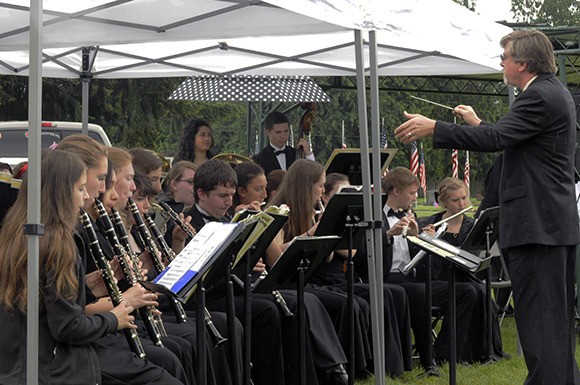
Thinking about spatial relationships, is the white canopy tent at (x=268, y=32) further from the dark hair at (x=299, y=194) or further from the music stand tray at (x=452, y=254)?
the dark hair at (x=299, y=194)

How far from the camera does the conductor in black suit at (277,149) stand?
11.0 m

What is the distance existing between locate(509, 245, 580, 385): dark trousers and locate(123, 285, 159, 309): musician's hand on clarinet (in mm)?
2390

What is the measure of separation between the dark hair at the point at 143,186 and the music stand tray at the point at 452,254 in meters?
1.79

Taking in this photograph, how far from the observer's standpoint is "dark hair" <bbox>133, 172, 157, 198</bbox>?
6.49 m

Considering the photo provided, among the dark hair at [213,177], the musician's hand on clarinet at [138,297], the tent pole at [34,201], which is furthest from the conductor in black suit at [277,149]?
the tent pole at [34,201]

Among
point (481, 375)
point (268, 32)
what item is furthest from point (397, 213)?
point (268, 32)

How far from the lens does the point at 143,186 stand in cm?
651

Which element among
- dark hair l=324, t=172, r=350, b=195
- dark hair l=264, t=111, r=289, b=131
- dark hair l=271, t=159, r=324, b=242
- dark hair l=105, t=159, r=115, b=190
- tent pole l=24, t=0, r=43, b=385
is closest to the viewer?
tent pole l=24, t=0, r=43, b=385

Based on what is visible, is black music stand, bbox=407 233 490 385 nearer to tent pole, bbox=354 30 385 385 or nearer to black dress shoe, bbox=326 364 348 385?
tent pole, bbox=354 30 385 385

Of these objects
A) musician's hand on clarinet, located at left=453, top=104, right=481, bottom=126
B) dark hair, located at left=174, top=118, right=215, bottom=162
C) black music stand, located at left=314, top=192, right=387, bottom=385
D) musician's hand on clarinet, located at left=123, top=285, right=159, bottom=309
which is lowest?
musician's hand on clarinet, located at left=123, top=285, right=159, bottom=309

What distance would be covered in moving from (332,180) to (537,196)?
2.87 metres

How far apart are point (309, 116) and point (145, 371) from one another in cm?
762

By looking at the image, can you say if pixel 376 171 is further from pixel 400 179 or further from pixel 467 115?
pixel 400 179

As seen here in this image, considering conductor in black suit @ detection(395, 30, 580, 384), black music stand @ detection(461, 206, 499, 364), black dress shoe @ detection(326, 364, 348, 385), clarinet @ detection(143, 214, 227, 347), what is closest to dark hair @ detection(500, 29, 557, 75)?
conductor in black suit @ detection(395, 30, 580, 384)
